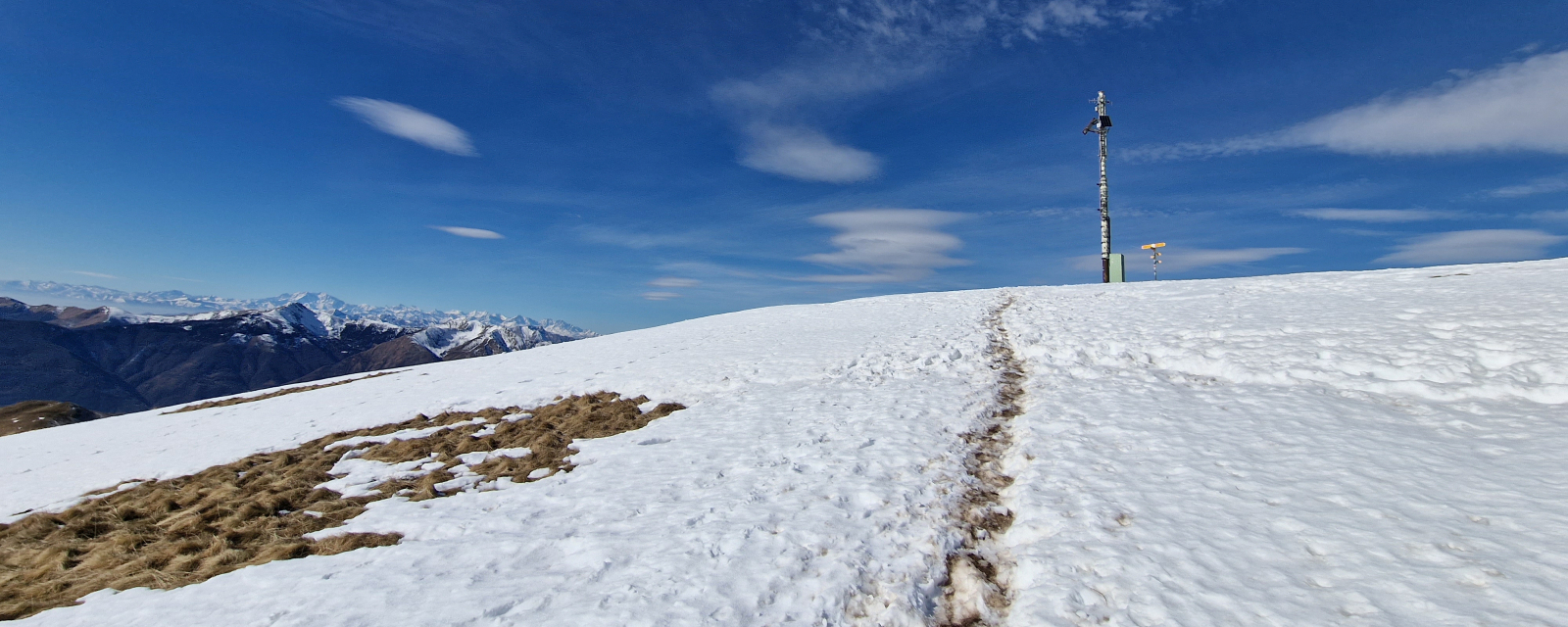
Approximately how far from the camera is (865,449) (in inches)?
417

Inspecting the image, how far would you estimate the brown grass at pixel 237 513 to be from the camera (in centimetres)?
812

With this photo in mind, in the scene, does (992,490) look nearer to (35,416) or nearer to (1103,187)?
(1103,187)

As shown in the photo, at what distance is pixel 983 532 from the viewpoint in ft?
25.4

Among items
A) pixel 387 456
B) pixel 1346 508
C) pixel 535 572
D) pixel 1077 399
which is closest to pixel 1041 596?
pixel 1346 508

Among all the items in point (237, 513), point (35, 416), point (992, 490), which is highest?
point (992, 490)

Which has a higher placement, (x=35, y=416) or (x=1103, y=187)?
(x=1103, y=187)

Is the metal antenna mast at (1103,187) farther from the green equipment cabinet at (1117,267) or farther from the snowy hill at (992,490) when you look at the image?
the snowy hill at (992,490)

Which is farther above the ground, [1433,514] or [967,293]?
[967,293]

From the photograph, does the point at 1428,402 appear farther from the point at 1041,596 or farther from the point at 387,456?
the point at 387,456

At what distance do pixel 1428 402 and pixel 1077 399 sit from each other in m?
6.08

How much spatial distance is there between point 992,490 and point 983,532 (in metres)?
1.35

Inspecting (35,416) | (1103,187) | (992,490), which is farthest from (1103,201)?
(35,416)

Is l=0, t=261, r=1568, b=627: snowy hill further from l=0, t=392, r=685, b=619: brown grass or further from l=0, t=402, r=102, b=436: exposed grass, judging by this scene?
l=0, t=402, r=102, b=436: exposed grass

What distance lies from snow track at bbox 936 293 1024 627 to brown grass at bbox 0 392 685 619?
7614 mm
